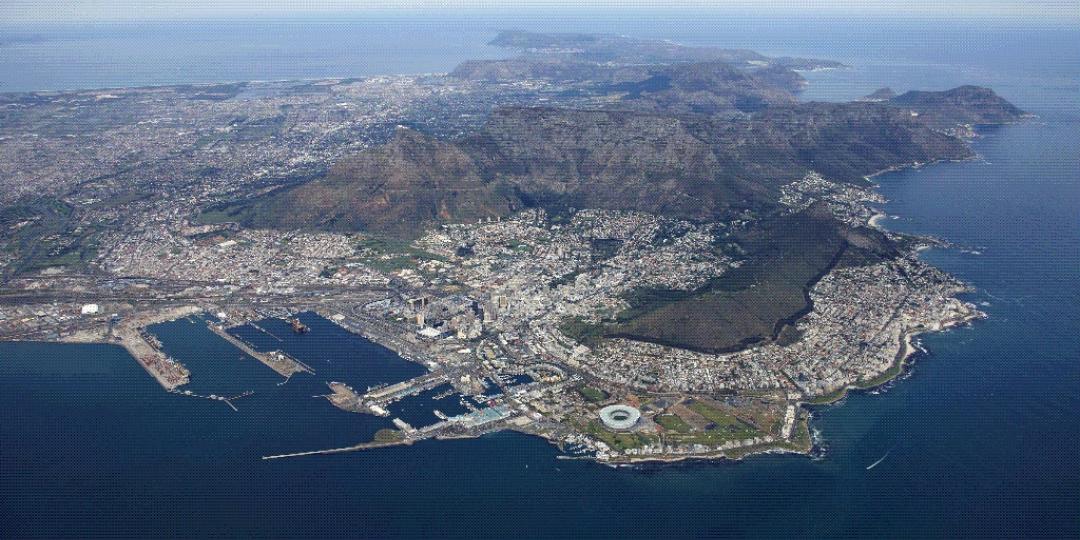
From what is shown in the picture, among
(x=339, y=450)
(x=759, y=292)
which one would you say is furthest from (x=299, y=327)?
(x=759, y=292)

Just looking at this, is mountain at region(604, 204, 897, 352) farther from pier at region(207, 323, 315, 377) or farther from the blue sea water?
pier at region(207, 323, 315, 377)

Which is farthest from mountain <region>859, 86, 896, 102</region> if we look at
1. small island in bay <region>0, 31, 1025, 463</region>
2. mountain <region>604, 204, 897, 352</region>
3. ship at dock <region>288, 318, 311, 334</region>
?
ship at dock <region>288, 318, 311, 334</region>

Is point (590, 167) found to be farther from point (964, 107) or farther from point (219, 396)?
point (964, 107)

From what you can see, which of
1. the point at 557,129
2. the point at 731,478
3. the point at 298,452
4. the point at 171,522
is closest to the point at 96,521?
the point at 171,522

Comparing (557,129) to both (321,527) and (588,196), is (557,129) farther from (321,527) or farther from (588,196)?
(321,527)

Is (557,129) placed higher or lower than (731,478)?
higher

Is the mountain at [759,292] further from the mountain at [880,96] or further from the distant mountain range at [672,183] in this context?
the mountain at [880,96]
